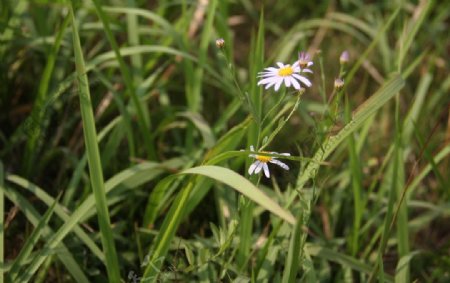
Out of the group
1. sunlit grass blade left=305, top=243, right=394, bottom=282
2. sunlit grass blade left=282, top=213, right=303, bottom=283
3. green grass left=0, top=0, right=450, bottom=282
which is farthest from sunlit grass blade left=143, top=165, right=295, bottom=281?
sunlit grass blade left=305, top=243, right=394, bottom=282

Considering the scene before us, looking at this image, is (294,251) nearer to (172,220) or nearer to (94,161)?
(172,220)

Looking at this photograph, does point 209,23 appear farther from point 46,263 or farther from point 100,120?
point 46,263

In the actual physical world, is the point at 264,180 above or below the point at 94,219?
above

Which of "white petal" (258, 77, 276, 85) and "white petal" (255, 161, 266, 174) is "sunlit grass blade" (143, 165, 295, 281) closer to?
"white petal" (255, 161, 266, 174)

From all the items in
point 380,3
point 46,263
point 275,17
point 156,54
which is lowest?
point 46,263

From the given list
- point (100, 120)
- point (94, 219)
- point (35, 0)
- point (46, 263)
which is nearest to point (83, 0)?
point (35, 0)

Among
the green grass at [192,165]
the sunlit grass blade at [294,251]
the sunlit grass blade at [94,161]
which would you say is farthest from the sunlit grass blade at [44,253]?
the sunlit grass blade at [294,251]
